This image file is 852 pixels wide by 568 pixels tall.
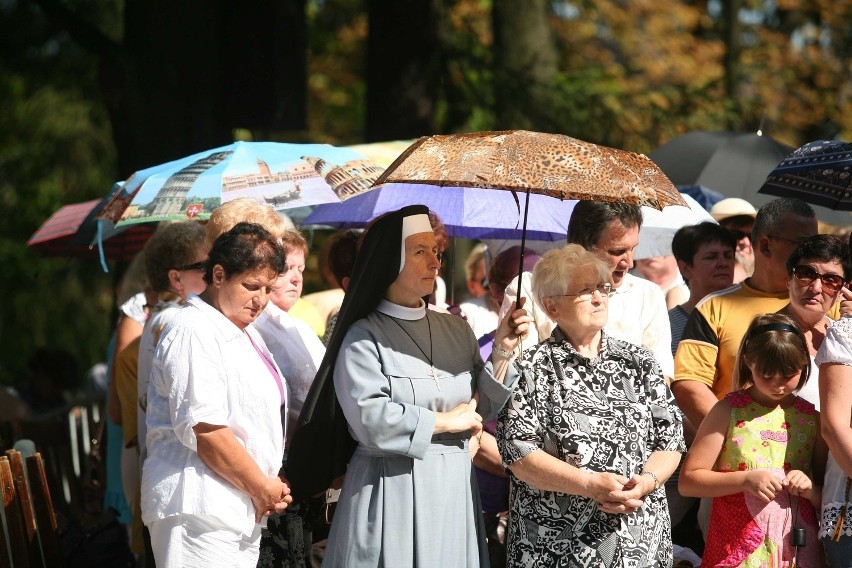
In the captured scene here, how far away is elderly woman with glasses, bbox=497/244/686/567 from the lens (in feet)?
14.8

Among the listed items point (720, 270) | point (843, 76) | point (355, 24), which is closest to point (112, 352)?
point (720, 270)

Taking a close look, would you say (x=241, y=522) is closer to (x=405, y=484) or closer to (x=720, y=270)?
(x=405, y=484)

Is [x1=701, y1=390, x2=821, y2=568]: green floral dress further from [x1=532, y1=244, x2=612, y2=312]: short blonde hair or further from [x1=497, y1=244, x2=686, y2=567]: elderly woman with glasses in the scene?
[x1=532, y1=244, x2=612, y2=312]: short blonde hair

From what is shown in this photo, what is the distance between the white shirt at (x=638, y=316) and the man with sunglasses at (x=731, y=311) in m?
0.11

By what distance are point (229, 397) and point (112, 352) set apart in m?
3.18

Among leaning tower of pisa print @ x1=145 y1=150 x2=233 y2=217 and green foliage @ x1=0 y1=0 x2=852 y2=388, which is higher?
leaning tower of pisa print @ x1=145 y1=150 x2=233 y2=217

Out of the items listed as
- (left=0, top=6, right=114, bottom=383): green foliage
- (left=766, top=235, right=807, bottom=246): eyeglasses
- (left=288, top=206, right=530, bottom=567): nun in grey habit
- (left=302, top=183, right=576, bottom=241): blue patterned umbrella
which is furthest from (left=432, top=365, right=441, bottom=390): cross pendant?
(left=0, top=6, right=114, bottom=383): green foliage

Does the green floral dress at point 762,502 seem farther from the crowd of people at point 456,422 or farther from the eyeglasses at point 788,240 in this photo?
the eyeglasses at point 788,240

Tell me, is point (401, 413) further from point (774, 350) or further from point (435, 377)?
point (774, 350)

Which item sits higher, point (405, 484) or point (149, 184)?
point (149, 184)

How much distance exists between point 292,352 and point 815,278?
2150 millimetres

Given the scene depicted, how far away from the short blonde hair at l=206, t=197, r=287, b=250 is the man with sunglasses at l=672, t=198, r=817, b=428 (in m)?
1.87

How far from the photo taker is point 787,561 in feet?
16.0

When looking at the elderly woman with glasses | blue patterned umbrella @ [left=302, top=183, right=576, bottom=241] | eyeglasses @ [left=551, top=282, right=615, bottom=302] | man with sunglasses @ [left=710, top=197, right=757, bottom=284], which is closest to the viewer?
the elderly woman with glasses
